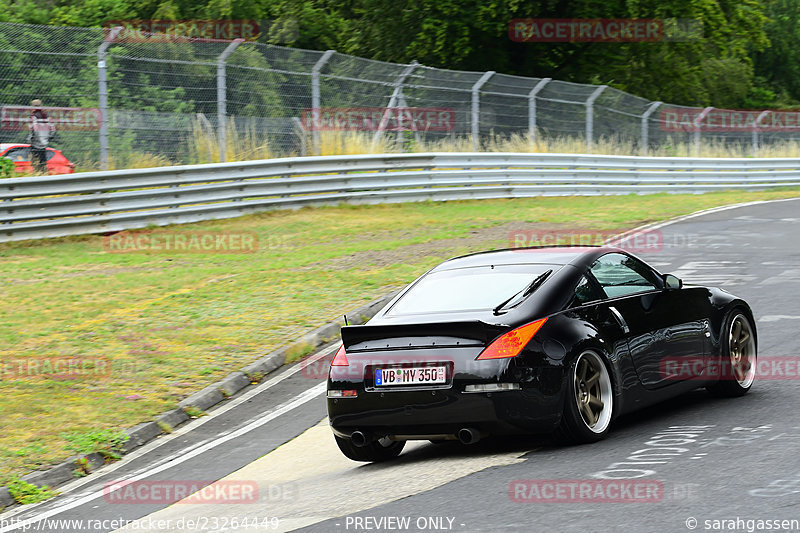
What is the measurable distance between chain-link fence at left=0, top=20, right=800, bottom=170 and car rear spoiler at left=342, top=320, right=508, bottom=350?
41.6ft

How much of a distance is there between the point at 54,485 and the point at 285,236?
12006 mm

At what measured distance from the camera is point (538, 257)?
8219 mm

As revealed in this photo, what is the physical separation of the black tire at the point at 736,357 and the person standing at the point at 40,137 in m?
13.5

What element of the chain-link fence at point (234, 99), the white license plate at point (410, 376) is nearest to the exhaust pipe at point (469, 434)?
the white license plate at point (410, 376)

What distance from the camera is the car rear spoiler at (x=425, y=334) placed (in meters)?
7.11

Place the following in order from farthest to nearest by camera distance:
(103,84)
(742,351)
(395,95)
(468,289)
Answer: (395,95), (103,84), (742,351), (468,289)

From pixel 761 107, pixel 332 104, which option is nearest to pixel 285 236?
pixel 332 104

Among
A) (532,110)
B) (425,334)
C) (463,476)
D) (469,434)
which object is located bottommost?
(463,476)

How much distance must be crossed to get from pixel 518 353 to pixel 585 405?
691mm

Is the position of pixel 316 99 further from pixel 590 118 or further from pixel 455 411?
pixel 455 411

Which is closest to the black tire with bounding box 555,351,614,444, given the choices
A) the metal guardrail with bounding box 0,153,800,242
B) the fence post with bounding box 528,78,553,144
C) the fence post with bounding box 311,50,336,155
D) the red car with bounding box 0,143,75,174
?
the metal guardrail with bounding box 0,153,800,242

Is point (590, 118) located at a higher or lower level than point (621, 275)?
higher

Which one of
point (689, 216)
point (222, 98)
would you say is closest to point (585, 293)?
point (222, 98)

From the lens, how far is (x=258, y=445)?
28.3ft
